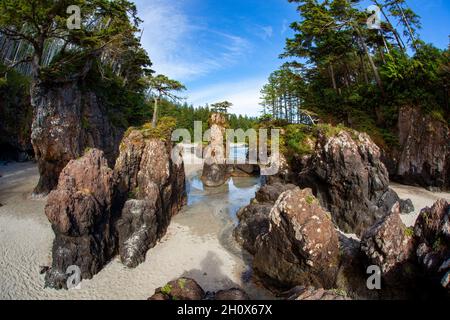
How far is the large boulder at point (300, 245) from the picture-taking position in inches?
363

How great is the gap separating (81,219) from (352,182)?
46.8 feet

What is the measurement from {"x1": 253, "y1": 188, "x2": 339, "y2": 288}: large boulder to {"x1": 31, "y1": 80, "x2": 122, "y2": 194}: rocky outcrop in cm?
1766

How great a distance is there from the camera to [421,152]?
22.7m

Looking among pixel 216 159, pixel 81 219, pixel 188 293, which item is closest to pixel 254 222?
pixel 188 293

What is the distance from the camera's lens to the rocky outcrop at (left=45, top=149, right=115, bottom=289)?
1066cm

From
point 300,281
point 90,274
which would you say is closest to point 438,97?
point 300,281

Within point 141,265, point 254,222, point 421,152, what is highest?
point 421,152

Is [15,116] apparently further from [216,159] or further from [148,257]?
[148,257]

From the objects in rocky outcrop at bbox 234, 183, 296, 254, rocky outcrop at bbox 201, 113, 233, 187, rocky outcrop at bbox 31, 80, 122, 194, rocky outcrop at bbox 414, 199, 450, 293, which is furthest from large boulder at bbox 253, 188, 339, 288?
rocky outcrop at bbox 201, 113, 233, 187

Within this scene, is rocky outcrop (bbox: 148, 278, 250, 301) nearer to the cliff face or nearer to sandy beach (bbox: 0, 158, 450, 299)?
sandy beach (bbox: 0, 158, 450, 299)

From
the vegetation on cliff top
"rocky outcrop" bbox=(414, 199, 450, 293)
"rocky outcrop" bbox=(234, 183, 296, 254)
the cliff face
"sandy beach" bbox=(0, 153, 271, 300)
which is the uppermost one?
the vegetation on cliff top

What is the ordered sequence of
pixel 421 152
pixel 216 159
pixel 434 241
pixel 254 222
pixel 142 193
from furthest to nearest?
pixel 216 159
pixel 421 152
pixel 142 193
pixel 254 222
pixel 434 241

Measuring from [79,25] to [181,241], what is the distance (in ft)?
51.5

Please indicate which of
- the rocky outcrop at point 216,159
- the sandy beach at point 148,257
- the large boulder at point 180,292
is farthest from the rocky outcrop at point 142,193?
the rocky outcrop at point 216,159
